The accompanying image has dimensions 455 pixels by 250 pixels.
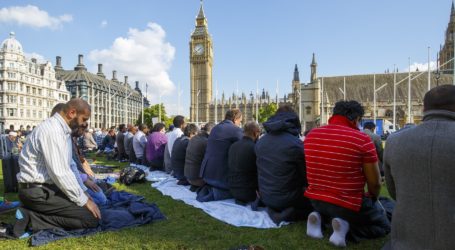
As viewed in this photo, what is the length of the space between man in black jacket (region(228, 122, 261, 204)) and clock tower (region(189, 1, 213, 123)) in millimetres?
89952

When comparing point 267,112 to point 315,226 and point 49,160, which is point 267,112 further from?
point 49,160

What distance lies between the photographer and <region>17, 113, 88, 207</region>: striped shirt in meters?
4.22

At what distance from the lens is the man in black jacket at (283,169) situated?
4.98 meters

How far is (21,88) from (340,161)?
7815 cm

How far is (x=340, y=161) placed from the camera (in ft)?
13.4

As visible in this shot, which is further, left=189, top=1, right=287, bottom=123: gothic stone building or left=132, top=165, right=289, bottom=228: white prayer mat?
left=189, top=1, right=287, bottom=123: gothic stone building

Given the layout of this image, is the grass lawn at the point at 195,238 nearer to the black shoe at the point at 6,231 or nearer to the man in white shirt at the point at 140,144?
the black shoe at the point at 6,231

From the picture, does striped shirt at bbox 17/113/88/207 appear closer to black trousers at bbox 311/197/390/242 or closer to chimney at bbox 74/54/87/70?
black trousers at bbox 311/197/390/242

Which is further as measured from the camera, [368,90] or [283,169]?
[368,90]

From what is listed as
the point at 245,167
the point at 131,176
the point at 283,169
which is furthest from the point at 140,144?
the point at 283,169

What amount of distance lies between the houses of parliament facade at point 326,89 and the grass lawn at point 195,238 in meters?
48.7

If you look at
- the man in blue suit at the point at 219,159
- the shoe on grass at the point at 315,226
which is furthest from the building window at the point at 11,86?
the shoe on grass at the point at 315,226

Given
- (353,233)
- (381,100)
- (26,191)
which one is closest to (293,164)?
(353,233)

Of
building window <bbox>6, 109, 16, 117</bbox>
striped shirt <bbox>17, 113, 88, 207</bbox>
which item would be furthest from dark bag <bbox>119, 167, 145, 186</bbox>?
building window <bbox>6, 109, 16, 117</bbox>
